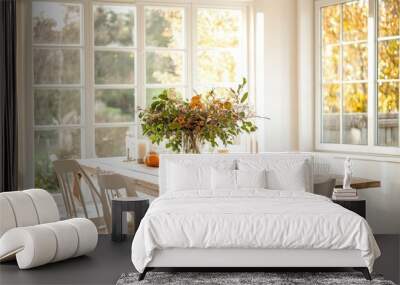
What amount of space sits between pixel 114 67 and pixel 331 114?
2.55m

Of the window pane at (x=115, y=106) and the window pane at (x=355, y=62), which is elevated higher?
the window pane at (x=355, y=62)

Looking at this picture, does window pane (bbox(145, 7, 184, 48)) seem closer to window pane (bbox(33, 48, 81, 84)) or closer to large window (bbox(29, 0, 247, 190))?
large window (bbox(29, 0, 247, 190))

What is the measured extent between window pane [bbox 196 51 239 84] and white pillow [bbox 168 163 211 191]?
7.91 ft

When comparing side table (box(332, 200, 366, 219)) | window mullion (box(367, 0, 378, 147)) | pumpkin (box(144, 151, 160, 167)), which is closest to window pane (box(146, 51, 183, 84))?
pumpkin (box(144, 151, 160, 167))

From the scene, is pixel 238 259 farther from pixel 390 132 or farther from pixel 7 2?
pixel 7 2

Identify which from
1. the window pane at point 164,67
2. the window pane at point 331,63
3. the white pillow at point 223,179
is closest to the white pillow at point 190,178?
the white pillow at point 223,179

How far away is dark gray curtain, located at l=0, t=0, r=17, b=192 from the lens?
23.4ft

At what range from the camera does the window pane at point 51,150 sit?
7801 millimetres

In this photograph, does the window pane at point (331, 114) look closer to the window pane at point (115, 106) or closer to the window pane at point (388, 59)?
the window pane at point (388, 59)

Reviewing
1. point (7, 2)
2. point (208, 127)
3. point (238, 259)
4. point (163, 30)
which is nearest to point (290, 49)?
point (163, 30)

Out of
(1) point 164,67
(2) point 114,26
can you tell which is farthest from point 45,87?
(1) point 164,67

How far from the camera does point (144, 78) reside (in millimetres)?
8273

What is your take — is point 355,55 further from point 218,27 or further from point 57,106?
point 57,106

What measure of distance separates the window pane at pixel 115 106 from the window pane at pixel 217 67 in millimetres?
895
